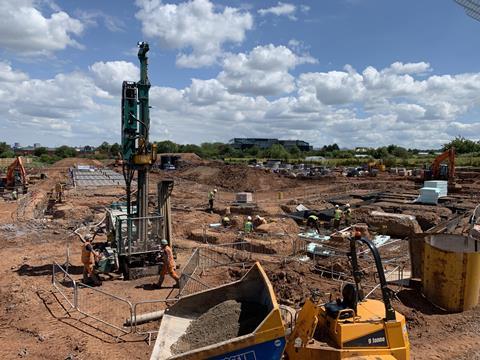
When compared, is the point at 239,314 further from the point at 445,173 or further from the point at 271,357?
the point at 445,173

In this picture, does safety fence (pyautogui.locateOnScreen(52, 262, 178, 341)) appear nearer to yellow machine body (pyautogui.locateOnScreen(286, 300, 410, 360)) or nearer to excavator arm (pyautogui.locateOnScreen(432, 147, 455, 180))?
yellow machine body (pyautogui.locateOnScreen(286, 300, 410, 360))

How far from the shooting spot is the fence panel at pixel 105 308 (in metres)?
9.25

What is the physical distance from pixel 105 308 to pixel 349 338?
21.6 feet

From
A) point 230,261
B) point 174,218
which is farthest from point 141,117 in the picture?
point 174,218

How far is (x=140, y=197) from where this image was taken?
1292 cm

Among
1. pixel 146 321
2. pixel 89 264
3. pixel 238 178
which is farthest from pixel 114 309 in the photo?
pixel 238 178

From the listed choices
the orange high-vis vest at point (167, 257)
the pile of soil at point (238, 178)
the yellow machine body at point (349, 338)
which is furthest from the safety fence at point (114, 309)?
the pile of soil at point (238, 178)

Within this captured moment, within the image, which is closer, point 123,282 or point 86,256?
point 86,256

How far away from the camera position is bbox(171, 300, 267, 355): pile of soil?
20.3ft

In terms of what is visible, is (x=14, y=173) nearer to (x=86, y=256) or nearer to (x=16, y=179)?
(x=16, y=179)

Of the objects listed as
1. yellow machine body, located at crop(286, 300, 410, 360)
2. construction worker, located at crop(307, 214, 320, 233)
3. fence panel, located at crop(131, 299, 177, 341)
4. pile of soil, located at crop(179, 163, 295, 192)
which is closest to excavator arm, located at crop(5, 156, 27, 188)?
pile of soil, located at crop(179, 163, 295, 192)

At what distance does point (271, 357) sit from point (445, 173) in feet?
134

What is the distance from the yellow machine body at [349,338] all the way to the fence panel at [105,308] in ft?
14.9

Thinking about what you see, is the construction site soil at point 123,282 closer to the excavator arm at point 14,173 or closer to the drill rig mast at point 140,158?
the drill rig mast at point 140,158
